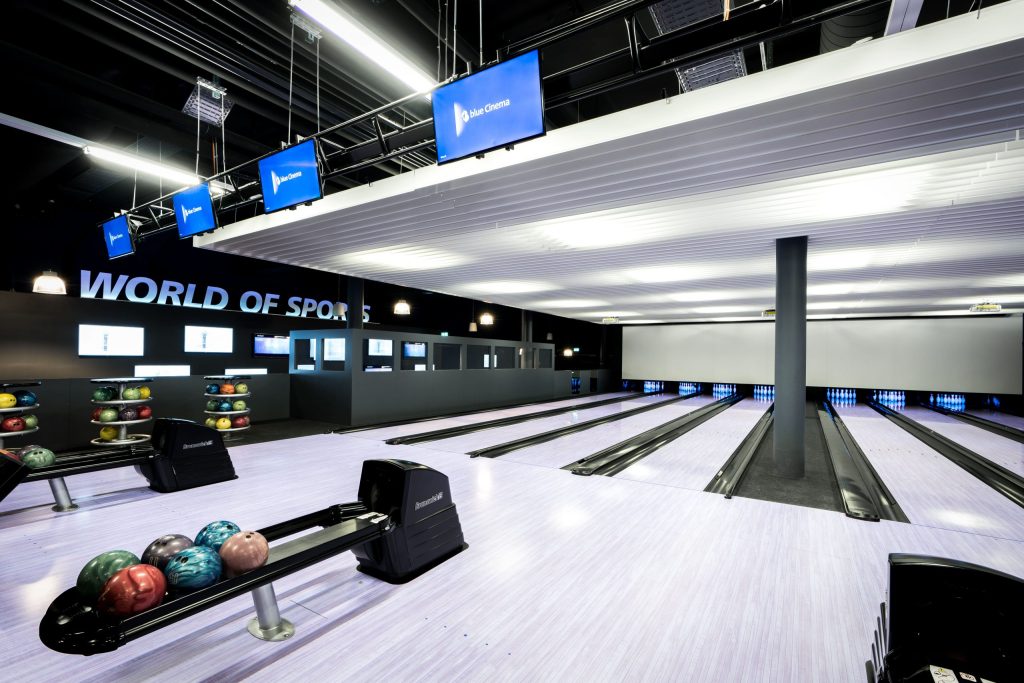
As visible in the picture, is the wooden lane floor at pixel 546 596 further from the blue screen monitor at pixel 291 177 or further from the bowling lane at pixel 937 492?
the blue screen monitor at pixel 291 177

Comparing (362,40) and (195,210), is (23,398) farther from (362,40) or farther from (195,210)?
(362,40)

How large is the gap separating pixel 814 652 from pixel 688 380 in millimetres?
13181

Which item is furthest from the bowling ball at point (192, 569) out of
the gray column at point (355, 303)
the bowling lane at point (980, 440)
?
the gray column at point (355, 303)

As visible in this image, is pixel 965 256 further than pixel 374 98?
Yes

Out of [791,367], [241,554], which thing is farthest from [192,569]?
[791,367]

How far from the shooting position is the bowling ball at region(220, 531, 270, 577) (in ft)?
5.55

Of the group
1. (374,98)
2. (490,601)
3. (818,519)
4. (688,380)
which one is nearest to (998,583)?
(490,601)

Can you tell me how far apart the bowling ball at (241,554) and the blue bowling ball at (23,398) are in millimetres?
4497

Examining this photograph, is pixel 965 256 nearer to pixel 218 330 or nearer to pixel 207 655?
pixel 207 655

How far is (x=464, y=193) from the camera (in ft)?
13.6

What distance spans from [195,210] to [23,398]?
2.55m

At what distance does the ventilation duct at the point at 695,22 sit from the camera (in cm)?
314

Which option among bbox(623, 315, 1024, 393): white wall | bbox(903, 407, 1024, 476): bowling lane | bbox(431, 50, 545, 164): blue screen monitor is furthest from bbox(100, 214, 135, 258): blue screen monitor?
bbox(623, 315, 1024, 393): white wall

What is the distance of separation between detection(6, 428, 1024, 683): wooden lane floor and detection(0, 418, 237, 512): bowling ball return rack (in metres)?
0.20
